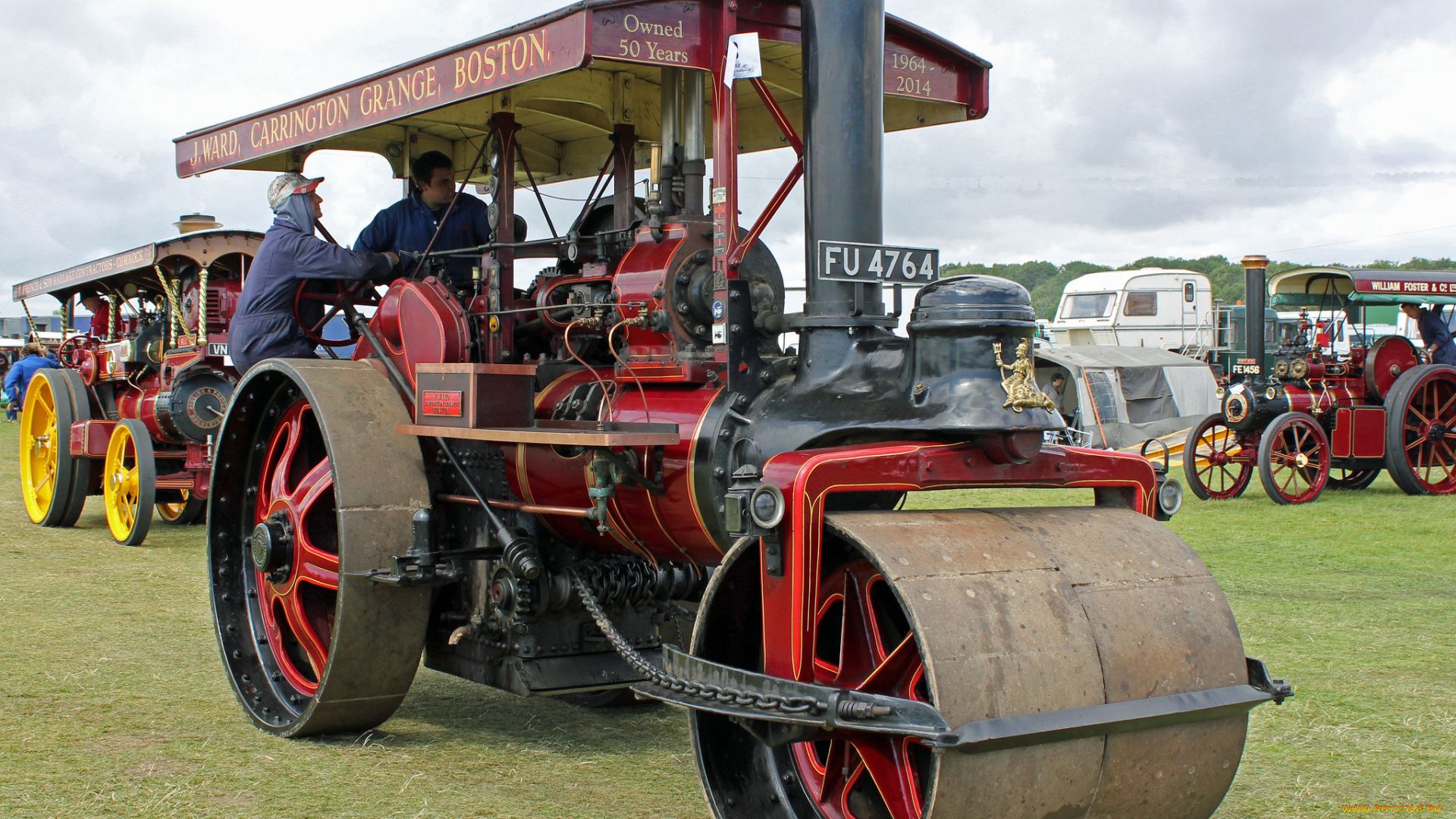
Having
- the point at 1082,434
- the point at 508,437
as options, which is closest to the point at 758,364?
the point at 508,437

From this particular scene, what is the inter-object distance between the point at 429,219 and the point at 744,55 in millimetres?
1826

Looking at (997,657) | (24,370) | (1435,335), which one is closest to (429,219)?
(997,657)

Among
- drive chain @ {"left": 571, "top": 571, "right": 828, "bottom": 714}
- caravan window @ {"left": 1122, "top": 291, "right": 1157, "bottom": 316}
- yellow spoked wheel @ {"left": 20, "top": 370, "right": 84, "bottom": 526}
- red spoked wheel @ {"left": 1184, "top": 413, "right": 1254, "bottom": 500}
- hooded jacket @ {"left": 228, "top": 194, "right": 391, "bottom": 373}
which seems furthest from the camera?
caravan window @ {"left": 1122, "top": 291, "right": 1157, "bottom": 316}

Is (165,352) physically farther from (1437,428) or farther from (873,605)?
(1437,428)

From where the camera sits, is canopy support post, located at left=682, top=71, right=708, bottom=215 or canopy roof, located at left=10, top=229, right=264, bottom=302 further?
canopy roof, located at left=10, top=229, right=264, bottom=302

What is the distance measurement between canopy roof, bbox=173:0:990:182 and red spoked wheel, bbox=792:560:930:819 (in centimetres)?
128

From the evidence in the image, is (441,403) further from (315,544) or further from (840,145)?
(840,145)

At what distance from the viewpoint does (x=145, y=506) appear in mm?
8156

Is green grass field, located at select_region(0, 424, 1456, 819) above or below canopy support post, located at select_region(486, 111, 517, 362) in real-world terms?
below

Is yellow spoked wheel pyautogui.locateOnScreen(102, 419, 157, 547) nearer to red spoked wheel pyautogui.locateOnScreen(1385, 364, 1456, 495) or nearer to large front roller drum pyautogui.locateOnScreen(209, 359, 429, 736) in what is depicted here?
large front roller drum pyautogui.locateOnScreen(209, 359, 429, 736)

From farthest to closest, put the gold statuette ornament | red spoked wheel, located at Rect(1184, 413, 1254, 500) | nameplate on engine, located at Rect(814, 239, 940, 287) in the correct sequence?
red spoked wheel, located at Rect(1184, 413, 1254, 500) → nameplate on engine, located at Rect(814, 239, 940, 287) → the gold statuette ornament

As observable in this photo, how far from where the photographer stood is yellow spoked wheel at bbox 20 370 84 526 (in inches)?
352

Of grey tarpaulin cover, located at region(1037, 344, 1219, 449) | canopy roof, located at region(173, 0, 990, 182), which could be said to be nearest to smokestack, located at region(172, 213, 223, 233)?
canopy roof, located at region(173, 0, 990, 182)

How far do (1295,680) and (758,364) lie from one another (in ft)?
8.31
